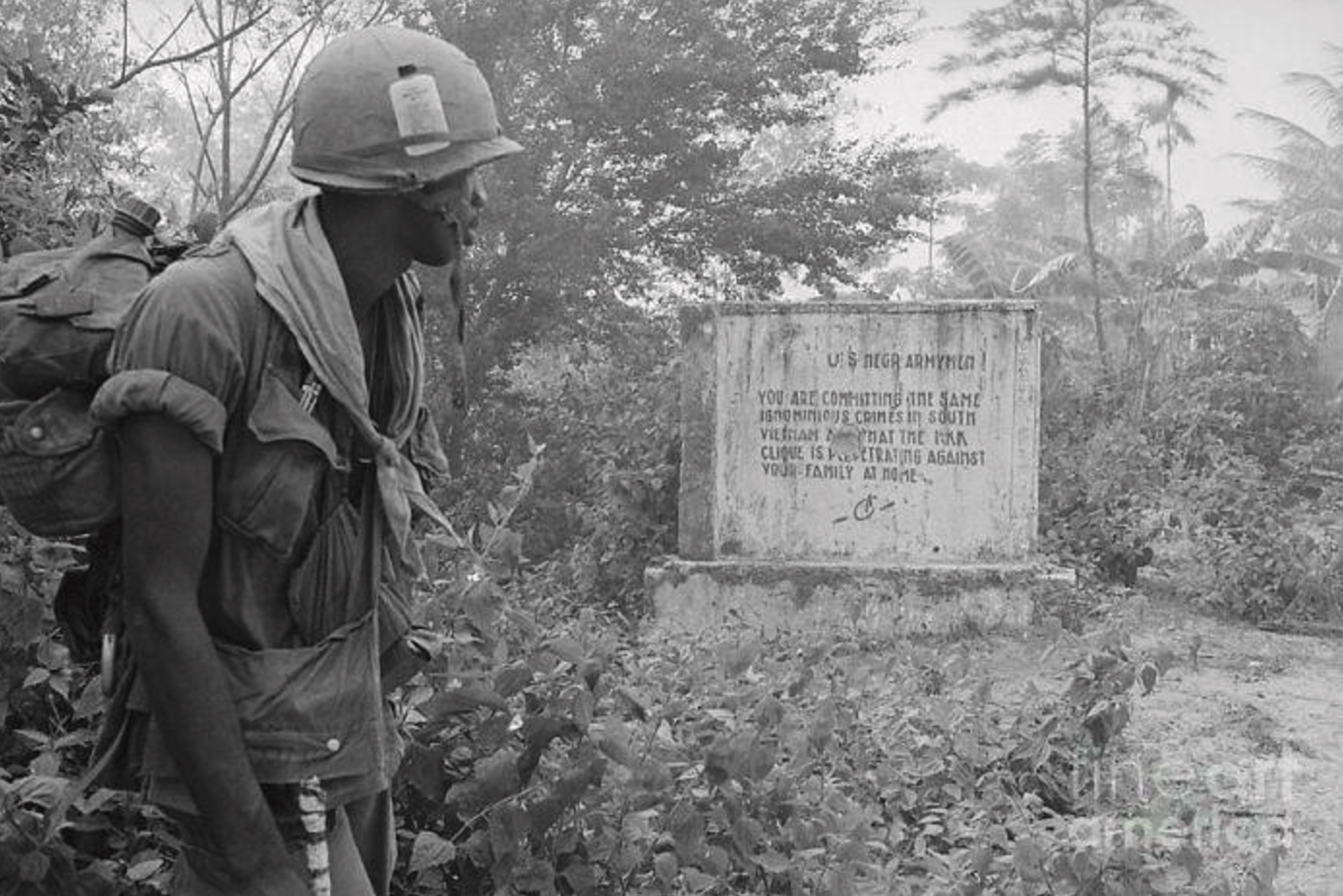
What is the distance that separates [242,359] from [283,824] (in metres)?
0.48

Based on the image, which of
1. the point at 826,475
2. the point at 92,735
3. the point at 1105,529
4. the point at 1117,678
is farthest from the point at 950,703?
the point at 1105,529

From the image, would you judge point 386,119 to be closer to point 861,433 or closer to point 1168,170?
point 861,433

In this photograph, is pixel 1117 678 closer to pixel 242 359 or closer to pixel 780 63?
pixel 242 359

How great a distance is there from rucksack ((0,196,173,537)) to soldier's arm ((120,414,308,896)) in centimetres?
6

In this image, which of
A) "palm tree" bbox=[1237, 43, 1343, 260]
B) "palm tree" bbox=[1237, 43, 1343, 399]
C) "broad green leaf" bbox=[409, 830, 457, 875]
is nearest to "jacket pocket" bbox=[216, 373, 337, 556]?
"broad green leaf" bbox=[409, 830, 457, 875]

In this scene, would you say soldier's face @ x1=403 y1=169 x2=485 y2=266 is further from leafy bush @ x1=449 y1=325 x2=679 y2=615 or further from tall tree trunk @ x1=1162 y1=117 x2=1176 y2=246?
tall tree trunk @ x1=1162 y1=117 x2=1176 y2=246

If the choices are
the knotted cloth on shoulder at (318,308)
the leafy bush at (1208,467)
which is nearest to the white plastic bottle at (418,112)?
the knotted cloth on shoulder at (318,308)

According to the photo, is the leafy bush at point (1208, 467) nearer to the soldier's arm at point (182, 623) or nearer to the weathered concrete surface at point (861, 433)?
the weathered concrete surface at point (861, 433)

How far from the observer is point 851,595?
279 inches

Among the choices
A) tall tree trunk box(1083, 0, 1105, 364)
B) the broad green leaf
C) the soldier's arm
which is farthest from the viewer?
tall tree trunk box(1083, 0, 1105, 364)

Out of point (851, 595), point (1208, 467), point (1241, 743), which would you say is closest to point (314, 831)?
point (1241, 743)

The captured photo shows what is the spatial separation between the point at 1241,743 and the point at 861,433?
2.61 m

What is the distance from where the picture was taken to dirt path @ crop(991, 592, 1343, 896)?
3.81 m

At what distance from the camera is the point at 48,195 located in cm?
305
